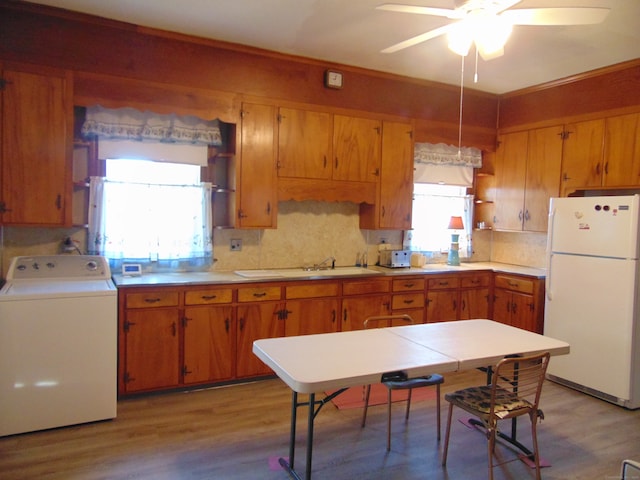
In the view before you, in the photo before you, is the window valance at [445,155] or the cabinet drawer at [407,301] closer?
the cabinet drawer at [407,301]

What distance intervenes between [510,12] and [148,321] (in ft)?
9.60

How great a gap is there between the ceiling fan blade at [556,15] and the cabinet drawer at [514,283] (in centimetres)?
266

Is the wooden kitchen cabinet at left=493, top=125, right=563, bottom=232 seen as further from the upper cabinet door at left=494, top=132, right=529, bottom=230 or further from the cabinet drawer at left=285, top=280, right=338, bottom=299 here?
the cabinet drawer at left=285, top=280, right=338, bottom=299

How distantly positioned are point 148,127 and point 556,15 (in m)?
2.82

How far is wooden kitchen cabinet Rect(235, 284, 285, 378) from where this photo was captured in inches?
143

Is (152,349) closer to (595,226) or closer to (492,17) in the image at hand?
(492,17)

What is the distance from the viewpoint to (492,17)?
7.57 feet

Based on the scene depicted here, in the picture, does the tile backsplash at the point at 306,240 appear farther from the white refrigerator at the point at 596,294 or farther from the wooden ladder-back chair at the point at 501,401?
the wooden ladder-back chair at the point at 501,401

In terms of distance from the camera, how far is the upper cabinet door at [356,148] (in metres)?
4.11

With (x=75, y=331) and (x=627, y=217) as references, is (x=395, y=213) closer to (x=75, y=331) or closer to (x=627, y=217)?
(x=627, y=217)

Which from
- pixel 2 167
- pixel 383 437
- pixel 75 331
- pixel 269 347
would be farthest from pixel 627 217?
pixel 2 167

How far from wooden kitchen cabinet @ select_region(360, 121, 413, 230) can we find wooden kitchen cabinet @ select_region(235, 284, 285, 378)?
129 cm

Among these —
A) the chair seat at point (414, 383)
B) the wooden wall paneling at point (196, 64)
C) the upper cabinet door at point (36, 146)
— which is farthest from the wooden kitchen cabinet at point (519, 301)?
the upper cabinet door at point (36, 146)

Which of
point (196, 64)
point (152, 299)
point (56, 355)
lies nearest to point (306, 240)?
point (152, 299)
